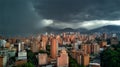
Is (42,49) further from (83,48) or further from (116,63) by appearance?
(116,63)

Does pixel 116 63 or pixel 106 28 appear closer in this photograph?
pixel 116 63

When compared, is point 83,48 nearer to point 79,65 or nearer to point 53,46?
point 53,46

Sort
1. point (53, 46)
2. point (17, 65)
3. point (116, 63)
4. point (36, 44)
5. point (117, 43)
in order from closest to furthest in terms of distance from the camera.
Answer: point (17, 65)
point (116, 63)
point (53, 46)
point (36, 44)
point (117, 43)

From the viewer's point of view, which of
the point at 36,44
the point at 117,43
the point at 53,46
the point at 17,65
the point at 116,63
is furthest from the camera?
the point at 117,43

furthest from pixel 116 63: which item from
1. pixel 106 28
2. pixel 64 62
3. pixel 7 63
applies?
pixel 106 28

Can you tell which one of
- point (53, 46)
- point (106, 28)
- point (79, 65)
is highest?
point (106, 28)

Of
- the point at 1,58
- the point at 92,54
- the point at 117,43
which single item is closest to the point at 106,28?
the point at 117,43

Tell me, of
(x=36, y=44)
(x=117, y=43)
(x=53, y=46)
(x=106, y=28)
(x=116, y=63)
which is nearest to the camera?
(x=116, y=63)

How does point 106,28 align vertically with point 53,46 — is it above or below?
above

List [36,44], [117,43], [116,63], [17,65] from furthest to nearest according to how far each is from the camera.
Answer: [117,43]
[36,44]
[116,63]
[17,65]
